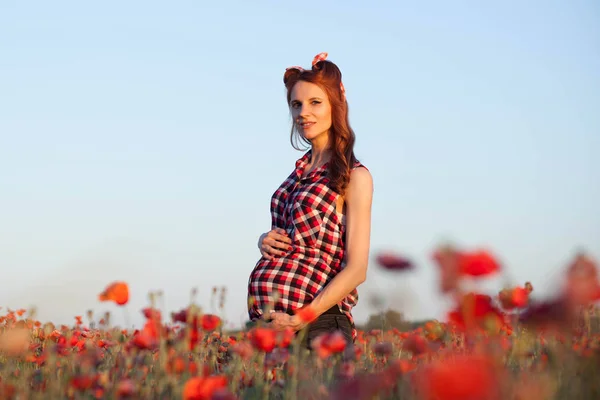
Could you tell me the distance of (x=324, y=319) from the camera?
4711mm

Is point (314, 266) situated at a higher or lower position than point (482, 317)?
higher

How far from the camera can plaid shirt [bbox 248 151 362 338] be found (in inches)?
183

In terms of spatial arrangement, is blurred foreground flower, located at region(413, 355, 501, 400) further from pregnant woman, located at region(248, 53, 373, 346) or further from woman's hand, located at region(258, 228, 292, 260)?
woman's hand, located at region(258, 228, 292, 260)

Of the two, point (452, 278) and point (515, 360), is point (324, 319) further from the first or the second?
point (452, 278)

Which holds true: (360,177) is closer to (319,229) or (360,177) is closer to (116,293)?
(319,229)

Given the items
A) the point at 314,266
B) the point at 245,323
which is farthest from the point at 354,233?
the point at 245,323

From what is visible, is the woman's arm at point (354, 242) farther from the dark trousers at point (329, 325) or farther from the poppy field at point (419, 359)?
the poppy field at point (419, 359)

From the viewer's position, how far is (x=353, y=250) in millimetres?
4664

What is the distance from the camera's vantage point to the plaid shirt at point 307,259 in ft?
15.3

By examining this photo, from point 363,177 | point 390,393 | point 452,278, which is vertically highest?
point 363,177

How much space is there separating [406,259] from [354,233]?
1.40 m

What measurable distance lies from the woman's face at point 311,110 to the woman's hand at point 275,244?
743mm

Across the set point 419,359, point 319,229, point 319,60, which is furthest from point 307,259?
point 319,60

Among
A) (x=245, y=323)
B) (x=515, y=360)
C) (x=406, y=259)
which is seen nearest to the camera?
(x=406, y=259)
